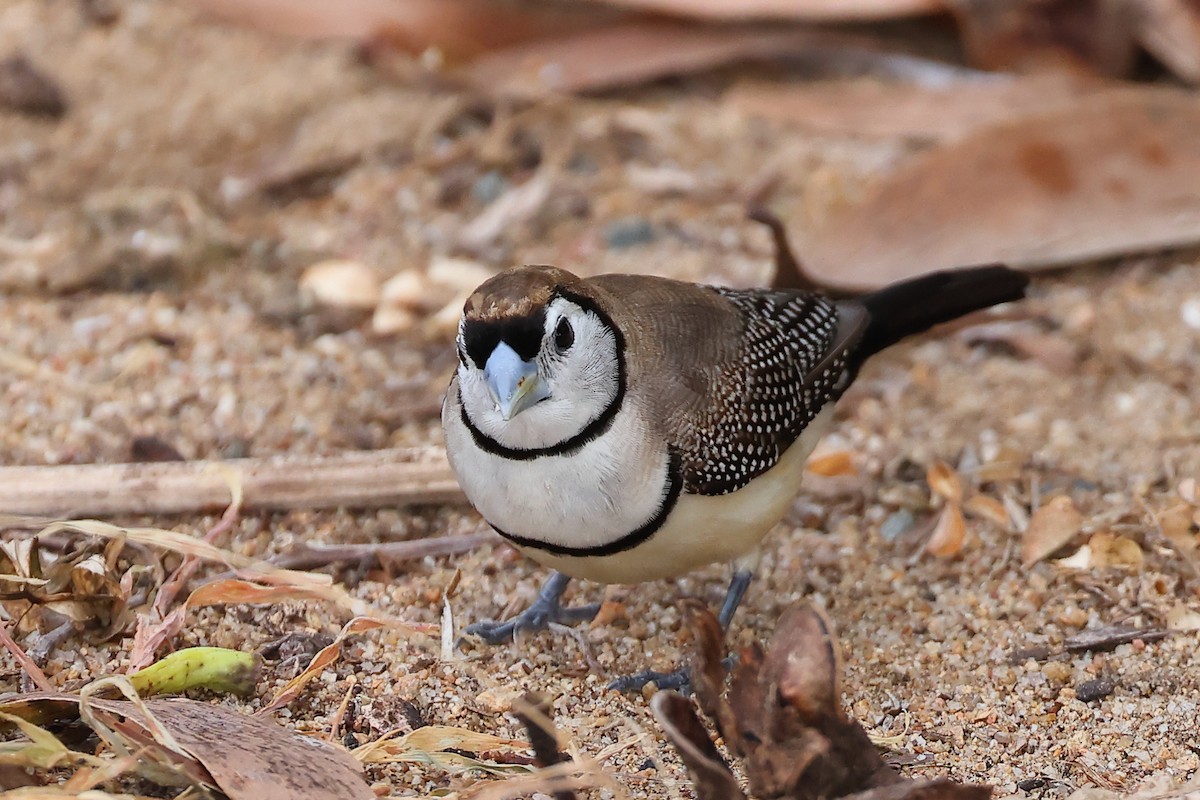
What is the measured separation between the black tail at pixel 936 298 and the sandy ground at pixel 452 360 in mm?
409

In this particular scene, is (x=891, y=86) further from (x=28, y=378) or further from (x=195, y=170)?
(x=28, y=378)

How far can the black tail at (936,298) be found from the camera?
3.60 meters

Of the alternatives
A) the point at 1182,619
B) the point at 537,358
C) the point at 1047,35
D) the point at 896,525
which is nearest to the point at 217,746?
the point at 537,358

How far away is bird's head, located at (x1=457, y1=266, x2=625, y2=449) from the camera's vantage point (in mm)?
2662

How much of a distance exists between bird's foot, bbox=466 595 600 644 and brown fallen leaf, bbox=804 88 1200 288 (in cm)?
159

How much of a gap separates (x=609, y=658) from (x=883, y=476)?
1.05 m

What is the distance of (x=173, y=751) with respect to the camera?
227 cm

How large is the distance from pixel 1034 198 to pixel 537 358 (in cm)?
239

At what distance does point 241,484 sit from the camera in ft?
10.8

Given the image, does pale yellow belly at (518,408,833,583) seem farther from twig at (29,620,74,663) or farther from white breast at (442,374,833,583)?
twig at (29,620,74,663)

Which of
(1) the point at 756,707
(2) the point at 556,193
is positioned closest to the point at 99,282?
(2) the point at 556,193

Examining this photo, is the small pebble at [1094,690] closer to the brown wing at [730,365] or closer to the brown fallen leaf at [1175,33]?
the brown wing at [730,365]

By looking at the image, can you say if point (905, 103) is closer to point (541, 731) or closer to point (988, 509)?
point (988, 509)

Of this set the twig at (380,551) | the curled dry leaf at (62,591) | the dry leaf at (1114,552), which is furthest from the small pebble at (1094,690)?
the curled dry leaf at (62,591)
